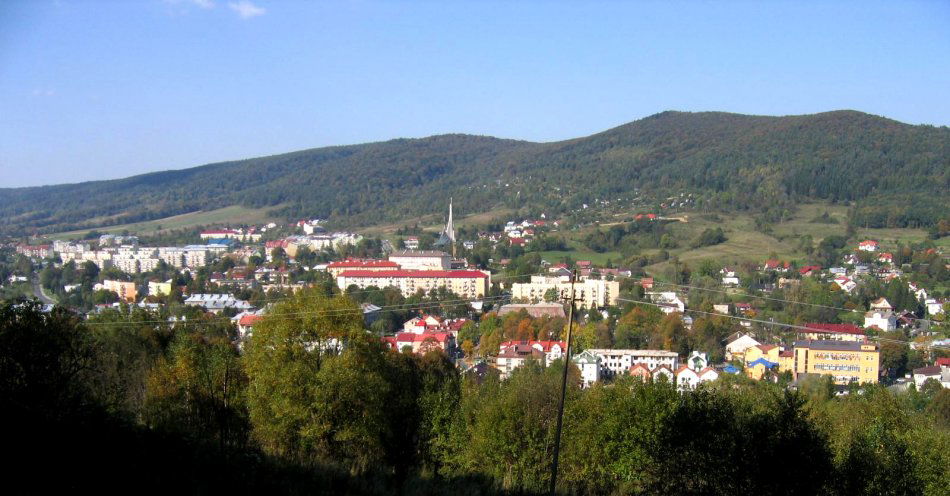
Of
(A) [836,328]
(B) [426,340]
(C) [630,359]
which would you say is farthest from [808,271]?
(B) [426,340]

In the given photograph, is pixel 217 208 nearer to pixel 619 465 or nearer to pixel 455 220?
pixel 455 220

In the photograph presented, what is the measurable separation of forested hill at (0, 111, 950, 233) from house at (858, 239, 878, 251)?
701 cm

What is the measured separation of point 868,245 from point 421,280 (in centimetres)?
2680

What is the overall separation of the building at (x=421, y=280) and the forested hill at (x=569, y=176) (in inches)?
1128

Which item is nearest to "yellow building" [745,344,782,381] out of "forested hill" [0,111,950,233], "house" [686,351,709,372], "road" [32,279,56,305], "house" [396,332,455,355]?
"house" [686,351,709,372]

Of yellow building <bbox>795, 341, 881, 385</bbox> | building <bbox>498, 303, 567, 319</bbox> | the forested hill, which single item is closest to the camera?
yellow building <bbox>795, 341, 881, 385</bbox>

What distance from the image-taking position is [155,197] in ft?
329

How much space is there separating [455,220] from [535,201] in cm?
1010

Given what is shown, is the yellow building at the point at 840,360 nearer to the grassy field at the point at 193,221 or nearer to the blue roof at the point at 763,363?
the blue roof at the point at 763,363

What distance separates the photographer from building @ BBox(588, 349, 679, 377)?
2555 cm

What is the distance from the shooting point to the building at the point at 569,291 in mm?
36844

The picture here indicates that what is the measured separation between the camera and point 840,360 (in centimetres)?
2491

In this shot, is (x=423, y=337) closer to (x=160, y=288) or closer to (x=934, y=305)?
(x=160, y=288)

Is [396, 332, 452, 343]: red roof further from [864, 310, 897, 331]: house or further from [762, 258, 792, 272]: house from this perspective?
[762, 258, 792, 272]: house
